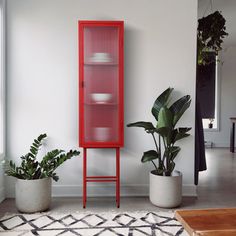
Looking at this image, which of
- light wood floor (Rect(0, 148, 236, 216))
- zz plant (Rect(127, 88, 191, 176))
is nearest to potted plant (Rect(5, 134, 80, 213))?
light wood floor (Rect(0, 148, 236, 216))

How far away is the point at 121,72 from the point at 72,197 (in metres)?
1.48

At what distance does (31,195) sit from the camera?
10.2ft

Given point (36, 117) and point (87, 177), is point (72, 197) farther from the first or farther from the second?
point (36, 117)

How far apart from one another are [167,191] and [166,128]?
644 mm

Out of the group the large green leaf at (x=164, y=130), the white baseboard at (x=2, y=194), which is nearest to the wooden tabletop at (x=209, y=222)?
the large green leaf at (x=164, y=130)

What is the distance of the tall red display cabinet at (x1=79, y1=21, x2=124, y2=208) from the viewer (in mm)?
3398

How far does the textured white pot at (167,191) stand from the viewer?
10.9 feet

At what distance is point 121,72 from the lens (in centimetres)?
342

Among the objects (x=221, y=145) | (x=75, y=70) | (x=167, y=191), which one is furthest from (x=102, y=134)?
(x=221, y=145)

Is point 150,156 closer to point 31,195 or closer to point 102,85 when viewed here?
point 102,85

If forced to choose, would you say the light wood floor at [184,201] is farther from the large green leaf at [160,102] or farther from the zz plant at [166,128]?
the large green leaf at [160,102]

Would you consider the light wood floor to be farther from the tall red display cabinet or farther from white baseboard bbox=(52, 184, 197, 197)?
the tall red display cabinet

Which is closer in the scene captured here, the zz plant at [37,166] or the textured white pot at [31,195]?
the textured white pot at [31,195]

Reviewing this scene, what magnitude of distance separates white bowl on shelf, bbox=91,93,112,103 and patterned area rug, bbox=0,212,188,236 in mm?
1152
